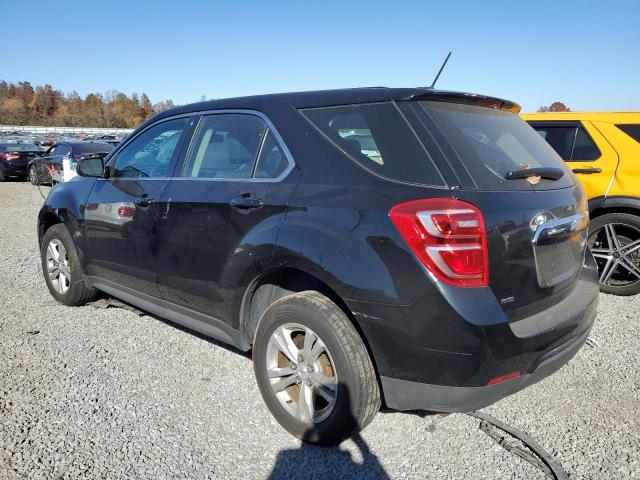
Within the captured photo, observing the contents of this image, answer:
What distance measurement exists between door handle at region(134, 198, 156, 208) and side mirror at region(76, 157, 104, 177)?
2.27ft

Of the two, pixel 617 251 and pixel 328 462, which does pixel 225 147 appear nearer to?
pixel 328 462

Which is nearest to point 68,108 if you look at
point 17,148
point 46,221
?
point 17,148

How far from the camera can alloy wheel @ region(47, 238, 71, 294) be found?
4.50m

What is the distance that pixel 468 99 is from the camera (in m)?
2.63

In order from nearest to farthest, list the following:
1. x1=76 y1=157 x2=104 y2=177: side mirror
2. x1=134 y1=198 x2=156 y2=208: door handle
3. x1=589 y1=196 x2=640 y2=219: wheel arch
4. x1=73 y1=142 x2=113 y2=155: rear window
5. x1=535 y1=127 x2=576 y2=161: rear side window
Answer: x1=134 y1=198 x2=156 y2=208: door handle → x1=76 y1=157 x2=104 y2=177: side mirror → x1=589 y1=196 x2=640 y2=219: wheel arch → x1=535 y1=127 x2=576 y2=161: rear side window → x1=73 y1=142 x2=113 y2=155: rear window

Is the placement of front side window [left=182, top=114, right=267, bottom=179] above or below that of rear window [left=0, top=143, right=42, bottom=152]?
above

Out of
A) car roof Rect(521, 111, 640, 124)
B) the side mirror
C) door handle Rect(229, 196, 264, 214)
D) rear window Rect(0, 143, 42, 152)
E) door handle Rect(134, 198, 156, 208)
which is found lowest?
rear window Rect(0, 143, 42, 152)

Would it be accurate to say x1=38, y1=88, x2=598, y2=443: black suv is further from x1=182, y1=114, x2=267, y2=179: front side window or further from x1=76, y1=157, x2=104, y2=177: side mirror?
x1=76, y1=157, x2=104, y2=177: side mirror

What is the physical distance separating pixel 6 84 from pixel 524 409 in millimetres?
138935

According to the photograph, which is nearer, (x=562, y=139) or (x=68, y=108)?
(x=562, y=139)

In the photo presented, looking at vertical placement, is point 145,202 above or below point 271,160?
below

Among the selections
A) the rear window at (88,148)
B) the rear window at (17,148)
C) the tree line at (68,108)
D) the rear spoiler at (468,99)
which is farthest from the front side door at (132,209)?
the tree line at (68,108)

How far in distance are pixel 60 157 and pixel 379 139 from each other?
15.6 metres

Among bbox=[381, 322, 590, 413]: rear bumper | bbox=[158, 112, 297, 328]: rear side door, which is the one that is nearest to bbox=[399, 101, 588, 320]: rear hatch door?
bbox=[381, 322, 590, 413]: rear bumper
